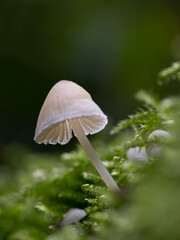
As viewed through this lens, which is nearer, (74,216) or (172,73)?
(74,216)

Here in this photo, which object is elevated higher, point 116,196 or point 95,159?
point 95,159

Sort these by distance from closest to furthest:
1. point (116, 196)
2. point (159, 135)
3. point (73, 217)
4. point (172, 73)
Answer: point (116, 196) → point (159, 135) → point (73, 217) → point (172, 73)

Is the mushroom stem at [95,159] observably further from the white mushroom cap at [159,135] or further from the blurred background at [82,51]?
the blurred background at [82,51]

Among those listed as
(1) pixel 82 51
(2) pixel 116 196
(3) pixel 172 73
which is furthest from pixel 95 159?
(1) pixel 82 51

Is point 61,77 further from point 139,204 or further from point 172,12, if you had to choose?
point 139,204

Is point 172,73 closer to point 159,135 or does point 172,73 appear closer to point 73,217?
point 159,135

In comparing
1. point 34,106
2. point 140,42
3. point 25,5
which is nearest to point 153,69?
point 140,42

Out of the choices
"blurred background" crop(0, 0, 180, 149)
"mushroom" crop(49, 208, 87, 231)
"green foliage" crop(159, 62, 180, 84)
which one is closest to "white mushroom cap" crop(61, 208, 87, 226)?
"mushroom" crop(49, 208, 87, 231)

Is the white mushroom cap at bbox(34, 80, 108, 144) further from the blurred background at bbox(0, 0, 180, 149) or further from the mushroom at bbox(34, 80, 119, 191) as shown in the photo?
the blurred background at bbox(0, 0, 180, 149)
